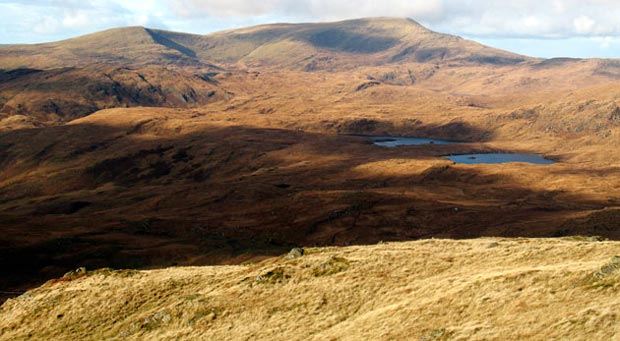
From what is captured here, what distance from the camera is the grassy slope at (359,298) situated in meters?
26.1

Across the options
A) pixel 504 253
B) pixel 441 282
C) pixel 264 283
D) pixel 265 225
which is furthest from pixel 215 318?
pixel 265 225

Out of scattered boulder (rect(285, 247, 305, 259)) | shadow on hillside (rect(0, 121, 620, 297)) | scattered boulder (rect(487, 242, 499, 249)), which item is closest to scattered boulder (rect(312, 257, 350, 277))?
scattered boulder (rect(285, 247, 305, 259))

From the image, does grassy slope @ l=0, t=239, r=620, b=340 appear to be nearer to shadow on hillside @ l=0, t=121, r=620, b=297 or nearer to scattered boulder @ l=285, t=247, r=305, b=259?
scattered boulder @ l=285, t=247, r=305, b=259

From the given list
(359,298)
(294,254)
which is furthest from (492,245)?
(294,254)

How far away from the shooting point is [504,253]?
39094mm

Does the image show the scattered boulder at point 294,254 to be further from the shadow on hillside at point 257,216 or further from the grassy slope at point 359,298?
the shadow on hillside at point 257,216

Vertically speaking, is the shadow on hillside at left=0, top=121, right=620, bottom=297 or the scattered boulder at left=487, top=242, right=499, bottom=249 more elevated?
the scattered boulder at left=487, top=242, right=499, bottom=249

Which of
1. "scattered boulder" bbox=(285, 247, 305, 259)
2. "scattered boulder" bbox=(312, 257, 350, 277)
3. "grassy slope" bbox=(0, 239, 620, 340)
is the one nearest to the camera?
"grassy slope" bbox=(0, 239, 620, 340)

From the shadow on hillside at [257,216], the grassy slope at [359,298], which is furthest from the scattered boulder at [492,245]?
the shadow on hillside at [257,216]

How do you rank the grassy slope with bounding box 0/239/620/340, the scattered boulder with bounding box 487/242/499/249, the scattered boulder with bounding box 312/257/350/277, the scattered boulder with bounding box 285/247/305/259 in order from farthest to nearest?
the scattered boulder with bounding box 285/247/305/259
the scattered boulder with bounding box 487/242/499/249
the scattered boulder with bounding box 312/257/350/277
the grassy slope with bounding box 0/239/620/340

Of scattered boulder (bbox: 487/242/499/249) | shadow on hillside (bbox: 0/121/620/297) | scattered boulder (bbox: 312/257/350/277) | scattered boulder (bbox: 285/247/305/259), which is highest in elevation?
scattered boulder (bbox: 487/242/499/249)

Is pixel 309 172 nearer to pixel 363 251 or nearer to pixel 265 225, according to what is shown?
pixel 265 225

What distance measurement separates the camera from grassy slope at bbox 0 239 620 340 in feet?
85.8

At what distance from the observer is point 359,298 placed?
109ft
